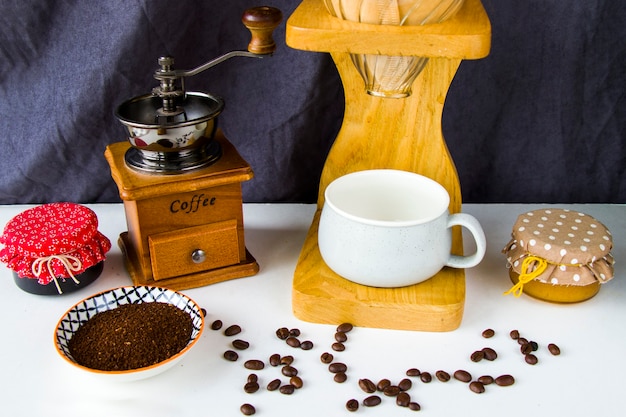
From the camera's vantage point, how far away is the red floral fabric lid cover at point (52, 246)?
96cm

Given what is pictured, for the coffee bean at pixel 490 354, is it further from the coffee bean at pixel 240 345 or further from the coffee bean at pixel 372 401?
the coffee bean at pixel 240 345

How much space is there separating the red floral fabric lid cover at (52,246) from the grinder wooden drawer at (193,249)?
9 centimetres

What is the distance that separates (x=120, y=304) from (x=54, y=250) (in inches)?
4.7

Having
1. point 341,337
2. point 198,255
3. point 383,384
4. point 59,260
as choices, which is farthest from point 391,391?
point 59,260

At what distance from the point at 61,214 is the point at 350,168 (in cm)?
44

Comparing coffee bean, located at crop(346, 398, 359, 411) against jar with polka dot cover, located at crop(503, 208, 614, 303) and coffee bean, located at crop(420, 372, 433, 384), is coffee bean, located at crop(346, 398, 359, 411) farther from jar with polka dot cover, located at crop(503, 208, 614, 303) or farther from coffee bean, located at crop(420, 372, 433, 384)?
jar with polka dot cover, located at crop(503, 208, 614, 303)

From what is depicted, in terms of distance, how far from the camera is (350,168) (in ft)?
3.60

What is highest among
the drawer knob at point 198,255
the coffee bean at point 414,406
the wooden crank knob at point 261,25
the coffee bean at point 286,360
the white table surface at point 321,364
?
the wooden crank knob at point 261,25

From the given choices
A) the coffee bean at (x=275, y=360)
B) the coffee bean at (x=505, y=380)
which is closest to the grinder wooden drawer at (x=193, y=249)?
the coffee bean at (x=275, y=360)

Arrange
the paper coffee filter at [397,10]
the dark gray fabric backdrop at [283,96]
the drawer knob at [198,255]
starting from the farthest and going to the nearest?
1. the dark gray fabric backdrop at [283,96]
2. the drawer knob at [198,255]
3. the paper coffee filter at [397,10]

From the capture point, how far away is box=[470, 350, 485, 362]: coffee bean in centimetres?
88

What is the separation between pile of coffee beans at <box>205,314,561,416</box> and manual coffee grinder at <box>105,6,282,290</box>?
0.14 meters

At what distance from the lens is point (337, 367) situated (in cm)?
86

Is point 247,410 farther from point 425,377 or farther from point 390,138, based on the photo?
point 390,138
